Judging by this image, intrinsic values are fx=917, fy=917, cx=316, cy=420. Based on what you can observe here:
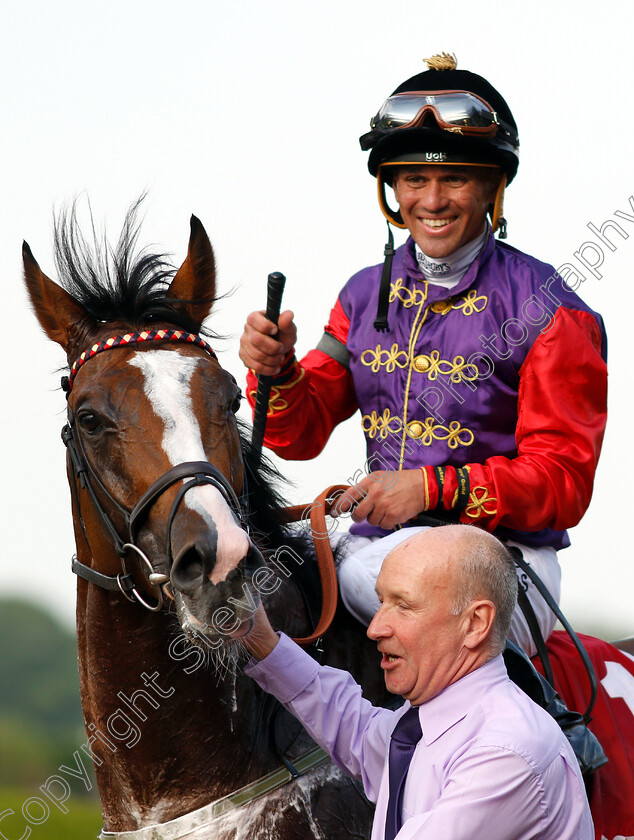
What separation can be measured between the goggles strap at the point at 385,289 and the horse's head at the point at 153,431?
0.79 m

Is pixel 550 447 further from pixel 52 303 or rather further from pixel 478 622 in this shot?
pixel 52 303

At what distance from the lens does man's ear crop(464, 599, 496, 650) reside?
219cm

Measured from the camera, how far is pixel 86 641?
118 inches

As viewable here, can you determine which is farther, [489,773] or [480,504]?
[480,504]

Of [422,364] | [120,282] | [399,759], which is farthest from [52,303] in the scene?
[399,759]

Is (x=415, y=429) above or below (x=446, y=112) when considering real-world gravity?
below

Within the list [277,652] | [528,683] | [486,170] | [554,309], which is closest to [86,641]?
[277,652]

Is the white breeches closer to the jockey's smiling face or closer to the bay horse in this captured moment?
the bay horse

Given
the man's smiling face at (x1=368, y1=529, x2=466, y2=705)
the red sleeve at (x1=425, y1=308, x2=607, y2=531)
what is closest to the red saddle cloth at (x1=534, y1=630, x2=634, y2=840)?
the red sleeve at (x1=425, y1=308, x2=607, y2=531)

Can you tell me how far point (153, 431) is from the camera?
271 cm

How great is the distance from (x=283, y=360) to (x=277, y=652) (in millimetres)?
1189

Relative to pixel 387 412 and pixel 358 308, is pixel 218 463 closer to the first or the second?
pixel 387 412

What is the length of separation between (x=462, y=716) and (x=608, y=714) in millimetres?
1494

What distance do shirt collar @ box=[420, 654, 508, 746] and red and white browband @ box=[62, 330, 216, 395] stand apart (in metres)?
1.45
